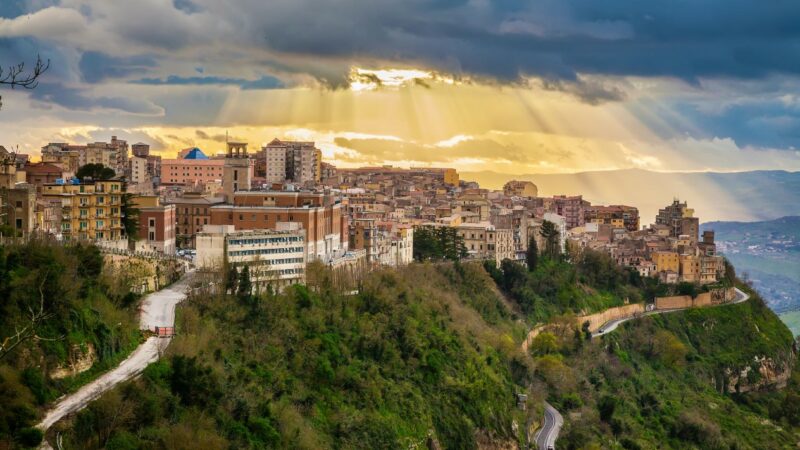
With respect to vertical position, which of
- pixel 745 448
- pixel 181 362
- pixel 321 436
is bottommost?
pixel 745 448

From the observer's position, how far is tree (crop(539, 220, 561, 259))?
6512 cm

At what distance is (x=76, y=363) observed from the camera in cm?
2342

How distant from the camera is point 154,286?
3269 centimetres

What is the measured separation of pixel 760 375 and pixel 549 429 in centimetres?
2469

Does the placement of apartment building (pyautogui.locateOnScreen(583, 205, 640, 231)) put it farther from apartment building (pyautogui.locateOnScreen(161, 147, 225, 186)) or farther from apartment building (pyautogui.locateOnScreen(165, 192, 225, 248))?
apartment building (pyautogui.locateOnScreen(165, 192, 225, 248))

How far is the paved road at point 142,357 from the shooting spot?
2136cm

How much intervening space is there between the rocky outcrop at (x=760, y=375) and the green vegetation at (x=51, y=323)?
40366mm

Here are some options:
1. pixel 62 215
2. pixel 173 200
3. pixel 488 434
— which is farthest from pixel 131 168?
pixel 488 434

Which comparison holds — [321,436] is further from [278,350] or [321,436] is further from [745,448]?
[745,448]

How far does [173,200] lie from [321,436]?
18.2 meters

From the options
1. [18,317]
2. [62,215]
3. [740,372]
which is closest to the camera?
[18,317]

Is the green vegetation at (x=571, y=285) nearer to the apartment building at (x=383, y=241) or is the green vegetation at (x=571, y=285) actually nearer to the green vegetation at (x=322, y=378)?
the apartment building at (x=383, y=241)

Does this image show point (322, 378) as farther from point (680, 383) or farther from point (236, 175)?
point (680, 383)

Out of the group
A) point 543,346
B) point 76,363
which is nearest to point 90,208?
point 76,363
